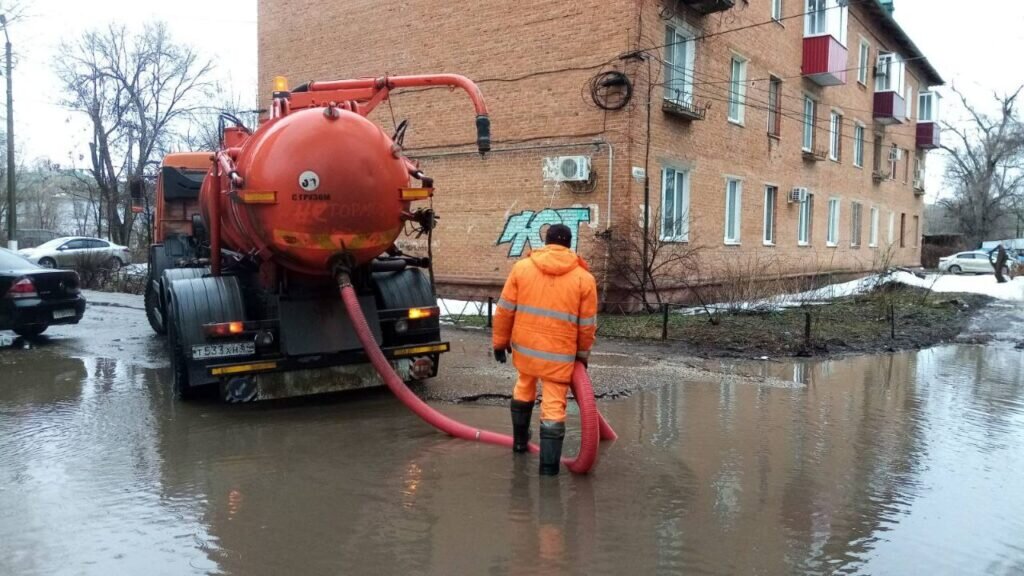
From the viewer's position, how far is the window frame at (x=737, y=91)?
17.1 meters

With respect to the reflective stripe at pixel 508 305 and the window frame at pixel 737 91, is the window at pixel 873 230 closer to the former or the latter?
the window frame at pixel 737 91

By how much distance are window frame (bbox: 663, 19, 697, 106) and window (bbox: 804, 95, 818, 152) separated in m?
6.87

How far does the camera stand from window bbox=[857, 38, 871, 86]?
80.8ft

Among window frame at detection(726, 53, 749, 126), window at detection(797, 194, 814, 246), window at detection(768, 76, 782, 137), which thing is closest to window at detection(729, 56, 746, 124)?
window frame at detection(726, 53, 749, 126)

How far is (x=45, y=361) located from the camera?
924 cm

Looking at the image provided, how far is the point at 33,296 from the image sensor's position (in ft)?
32.3

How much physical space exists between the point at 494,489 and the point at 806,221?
64.2ft

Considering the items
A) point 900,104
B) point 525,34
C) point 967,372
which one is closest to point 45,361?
point 525,34

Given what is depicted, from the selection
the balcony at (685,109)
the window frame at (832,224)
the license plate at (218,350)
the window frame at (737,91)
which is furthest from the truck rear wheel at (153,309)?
the window frame at (832,224)

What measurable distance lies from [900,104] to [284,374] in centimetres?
2703

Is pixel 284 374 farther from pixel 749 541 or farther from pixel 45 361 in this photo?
pixel 45 361

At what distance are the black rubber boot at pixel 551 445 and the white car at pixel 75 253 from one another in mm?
20187

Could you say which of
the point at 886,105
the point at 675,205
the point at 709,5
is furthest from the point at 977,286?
the point at 709,5

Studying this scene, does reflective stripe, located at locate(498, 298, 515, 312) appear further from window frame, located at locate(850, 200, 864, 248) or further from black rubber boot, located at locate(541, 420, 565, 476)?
window frame, located at locate(850, 200, 864, 248)
